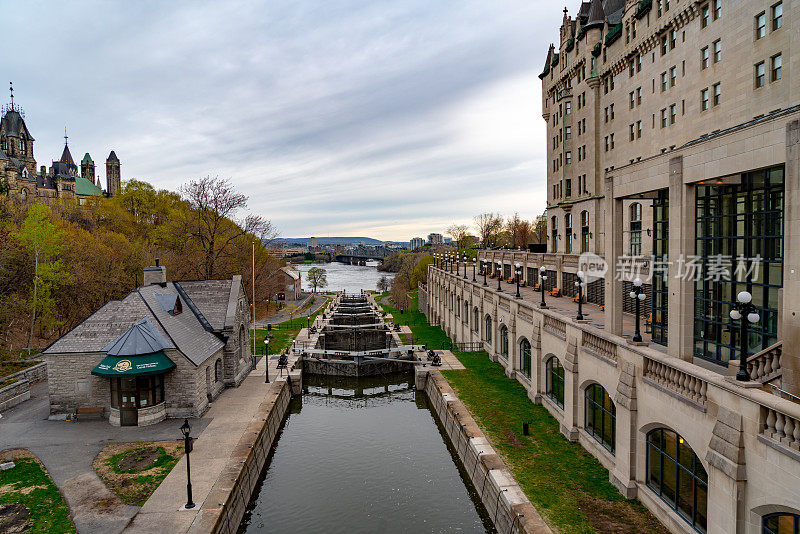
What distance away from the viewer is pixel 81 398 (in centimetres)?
2192

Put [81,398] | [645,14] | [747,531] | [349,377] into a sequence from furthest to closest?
1. [349,377]
2. [645,14]
3. [81,398]
4. [747,531]

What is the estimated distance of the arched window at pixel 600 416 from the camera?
16.6 m

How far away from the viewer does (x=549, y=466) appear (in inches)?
661

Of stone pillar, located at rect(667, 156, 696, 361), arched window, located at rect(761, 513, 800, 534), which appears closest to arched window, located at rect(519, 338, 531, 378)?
stone pillar, located at rect(667, 156, 696, 361)

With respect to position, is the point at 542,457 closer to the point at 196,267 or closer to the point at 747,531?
the point at 747,531

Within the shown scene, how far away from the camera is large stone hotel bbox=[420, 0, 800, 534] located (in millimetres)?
10188

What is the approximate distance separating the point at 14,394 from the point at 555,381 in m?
27.0

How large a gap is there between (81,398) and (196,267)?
29.2 meters

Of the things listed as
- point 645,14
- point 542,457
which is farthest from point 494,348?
point 645,14

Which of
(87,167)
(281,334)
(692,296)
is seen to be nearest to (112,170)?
(87,167)

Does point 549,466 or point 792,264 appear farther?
point 549,466

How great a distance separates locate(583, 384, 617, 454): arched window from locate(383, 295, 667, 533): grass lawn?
0.83m

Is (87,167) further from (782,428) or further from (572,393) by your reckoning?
(782,428)

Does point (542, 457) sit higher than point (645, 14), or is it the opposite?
point (645, 14)
